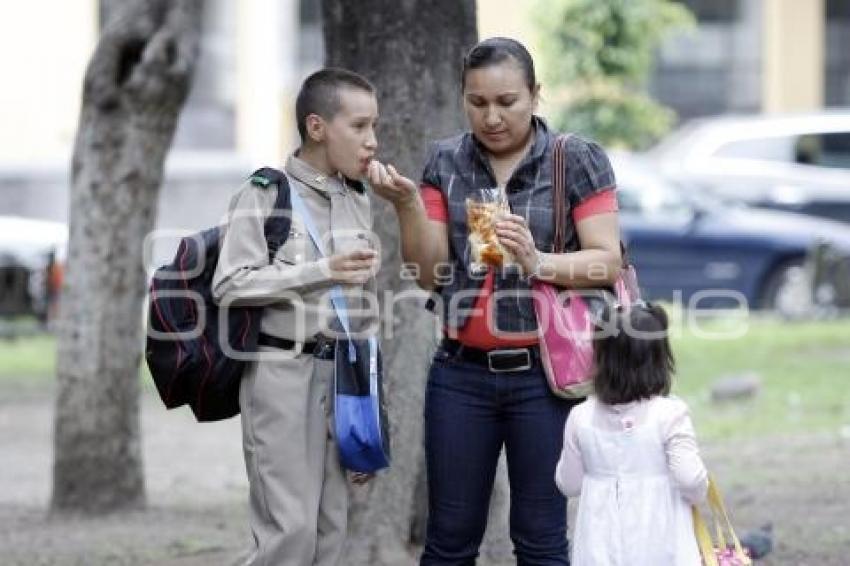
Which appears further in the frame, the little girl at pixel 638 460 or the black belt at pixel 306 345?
the black belt at pixel 306 345

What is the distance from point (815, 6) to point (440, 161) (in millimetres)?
26773

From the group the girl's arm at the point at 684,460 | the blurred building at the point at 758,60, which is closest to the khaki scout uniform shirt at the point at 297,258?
the girl's arm at the point at 684,460

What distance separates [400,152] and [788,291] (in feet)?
46.1

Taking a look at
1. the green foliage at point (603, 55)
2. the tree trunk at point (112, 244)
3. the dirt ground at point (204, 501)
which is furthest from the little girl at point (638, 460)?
the green foliage at point (603, 55)

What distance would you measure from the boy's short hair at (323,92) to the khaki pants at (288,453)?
69cm

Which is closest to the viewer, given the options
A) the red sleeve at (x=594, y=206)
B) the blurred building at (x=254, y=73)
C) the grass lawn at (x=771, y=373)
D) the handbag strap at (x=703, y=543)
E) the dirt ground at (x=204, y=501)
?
the handbag strap at (x=703, y=543)

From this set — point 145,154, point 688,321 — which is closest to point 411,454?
point 145,154

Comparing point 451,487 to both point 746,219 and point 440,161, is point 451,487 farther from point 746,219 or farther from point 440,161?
point 746,219

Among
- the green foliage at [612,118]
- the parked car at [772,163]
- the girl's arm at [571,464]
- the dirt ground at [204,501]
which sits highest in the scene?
the green foliage at [612,118]

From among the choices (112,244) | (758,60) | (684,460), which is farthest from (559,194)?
(758,60)

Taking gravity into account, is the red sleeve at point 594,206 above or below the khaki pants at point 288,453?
above

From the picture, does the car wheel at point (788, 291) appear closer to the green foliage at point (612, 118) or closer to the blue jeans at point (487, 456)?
the green foliage at point (612, 118)

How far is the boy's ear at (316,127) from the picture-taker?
5836mm

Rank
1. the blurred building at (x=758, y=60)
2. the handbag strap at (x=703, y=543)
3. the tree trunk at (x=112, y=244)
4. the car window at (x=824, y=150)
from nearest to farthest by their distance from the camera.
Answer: the handbag strap at (x=703, y=543)
the tree trunk at (x=112, y=244)
the car window at (x=824, y=150)
the blurred building at (x=758, y=60)
